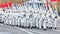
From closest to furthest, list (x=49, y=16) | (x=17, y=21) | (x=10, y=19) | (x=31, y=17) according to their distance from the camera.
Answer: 1. (x=49, y=16)
2. (x=31, y=17)
3. (x=17, y=21)
4. (x=10, y=19)

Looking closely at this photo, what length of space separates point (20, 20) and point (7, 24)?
10.6 ft

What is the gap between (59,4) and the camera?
148 ft

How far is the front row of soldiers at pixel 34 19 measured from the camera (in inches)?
661

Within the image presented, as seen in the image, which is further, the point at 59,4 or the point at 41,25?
the point at 59,4

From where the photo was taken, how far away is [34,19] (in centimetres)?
1788

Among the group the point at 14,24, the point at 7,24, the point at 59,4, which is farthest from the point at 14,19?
the point at 59,4

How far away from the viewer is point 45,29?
16984 mm

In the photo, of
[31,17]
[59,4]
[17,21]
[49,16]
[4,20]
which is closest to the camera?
[49,16]

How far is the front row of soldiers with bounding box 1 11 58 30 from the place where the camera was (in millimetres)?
16781

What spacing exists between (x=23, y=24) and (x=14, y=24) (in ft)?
6.09

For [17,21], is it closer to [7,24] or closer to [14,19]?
[14,19]

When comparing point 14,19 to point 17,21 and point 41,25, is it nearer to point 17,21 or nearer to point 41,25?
point 17,21

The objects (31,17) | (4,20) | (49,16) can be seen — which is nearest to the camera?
(49,16)

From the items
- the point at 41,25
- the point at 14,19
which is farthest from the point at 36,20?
the point at 14,19
